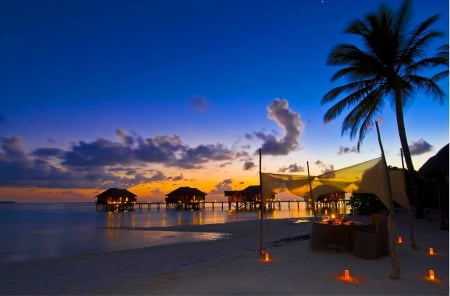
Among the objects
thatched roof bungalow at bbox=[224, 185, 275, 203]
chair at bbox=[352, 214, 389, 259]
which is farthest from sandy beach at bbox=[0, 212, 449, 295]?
thatched roof bungalow at bbox=[224, 185, 275, 203]

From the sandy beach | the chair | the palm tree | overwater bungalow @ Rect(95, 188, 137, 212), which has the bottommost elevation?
the sandy beach

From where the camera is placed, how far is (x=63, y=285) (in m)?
7.03

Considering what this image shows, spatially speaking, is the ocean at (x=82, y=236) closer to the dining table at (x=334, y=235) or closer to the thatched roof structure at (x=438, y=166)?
the dining table at (x=334, y=235)

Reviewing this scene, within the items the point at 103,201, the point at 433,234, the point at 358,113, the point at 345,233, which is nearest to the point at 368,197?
the point at 358,113

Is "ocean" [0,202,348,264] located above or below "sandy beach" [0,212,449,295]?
below

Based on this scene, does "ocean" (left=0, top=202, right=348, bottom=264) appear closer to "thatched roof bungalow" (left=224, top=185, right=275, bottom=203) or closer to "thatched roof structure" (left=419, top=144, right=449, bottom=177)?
"thatched roof structure" (left=419, top=144, right=449, bottom=177)

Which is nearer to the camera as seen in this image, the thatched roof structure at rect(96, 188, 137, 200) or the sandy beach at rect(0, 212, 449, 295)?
the sandy beach at rect(0, 212, 449, 295)

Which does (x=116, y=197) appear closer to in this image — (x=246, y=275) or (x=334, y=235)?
(x=334, y=235)

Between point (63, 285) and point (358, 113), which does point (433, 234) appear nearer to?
point (358, 113)

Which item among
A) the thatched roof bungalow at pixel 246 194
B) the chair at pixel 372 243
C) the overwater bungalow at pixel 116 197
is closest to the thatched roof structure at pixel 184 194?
the thatched roof bungalow at pixel 246 194

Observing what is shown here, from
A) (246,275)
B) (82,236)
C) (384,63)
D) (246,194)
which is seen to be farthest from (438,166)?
(246,194)

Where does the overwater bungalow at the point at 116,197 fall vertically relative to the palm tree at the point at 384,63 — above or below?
below

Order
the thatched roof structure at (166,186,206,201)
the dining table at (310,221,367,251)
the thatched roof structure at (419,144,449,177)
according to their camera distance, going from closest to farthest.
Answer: the dining table at (310,221,367,251), the thatched roof structure at (419,144,449,177), the thatched roof structure at (166,186,206,201)

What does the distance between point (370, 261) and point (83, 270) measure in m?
7.10
